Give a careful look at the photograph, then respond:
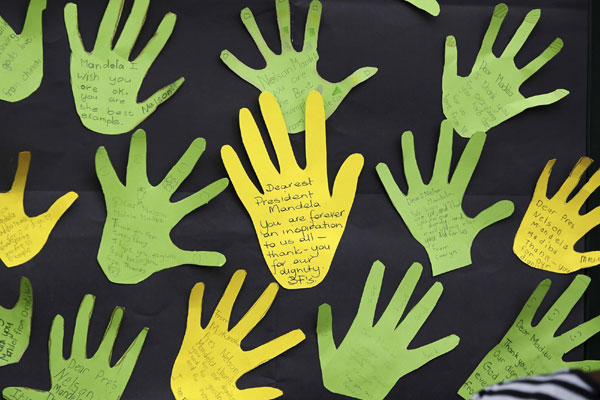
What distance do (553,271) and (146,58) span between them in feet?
2.16

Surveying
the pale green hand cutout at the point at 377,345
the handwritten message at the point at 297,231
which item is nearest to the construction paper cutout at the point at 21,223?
the handwritten message at the point at 297,231

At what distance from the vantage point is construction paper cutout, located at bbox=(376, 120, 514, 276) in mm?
946

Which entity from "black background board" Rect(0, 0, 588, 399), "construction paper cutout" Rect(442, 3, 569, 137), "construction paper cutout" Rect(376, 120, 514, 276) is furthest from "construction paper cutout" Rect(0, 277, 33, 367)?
"construction paper cutout" Rect(442, 3, 569, 137)

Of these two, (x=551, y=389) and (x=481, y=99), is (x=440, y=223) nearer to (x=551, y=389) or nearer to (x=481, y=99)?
(x=481, y=99)

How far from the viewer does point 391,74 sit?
3.08 ft

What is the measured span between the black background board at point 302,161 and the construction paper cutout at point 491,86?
0.01m

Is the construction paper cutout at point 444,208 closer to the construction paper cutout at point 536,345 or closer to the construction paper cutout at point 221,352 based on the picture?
the construction paper cutout at point 536,345

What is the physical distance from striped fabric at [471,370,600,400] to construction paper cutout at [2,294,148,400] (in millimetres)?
484

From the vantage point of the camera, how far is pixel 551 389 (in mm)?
581

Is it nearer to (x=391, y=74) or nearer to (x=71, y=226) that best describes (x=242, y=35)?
(x=391, y=74)

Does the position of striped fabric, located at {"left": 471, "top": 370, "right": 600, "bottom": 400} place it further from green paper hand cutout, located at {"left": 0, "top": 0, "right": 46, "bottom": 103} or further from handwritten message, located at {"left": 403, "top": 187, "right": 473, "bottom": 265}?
green paper hand cutout, located at {"left": 0, "top": 0, "right": 46, "bottom": 103}

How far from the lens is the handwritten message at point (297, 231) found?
0.91m

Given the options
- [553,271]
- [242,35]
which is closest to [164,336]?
A: [242,35]

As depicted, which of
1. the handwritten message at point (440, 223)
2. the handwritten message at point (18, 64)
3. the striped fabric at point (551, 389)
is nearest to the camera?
the striped fabric at point (551, 389)
